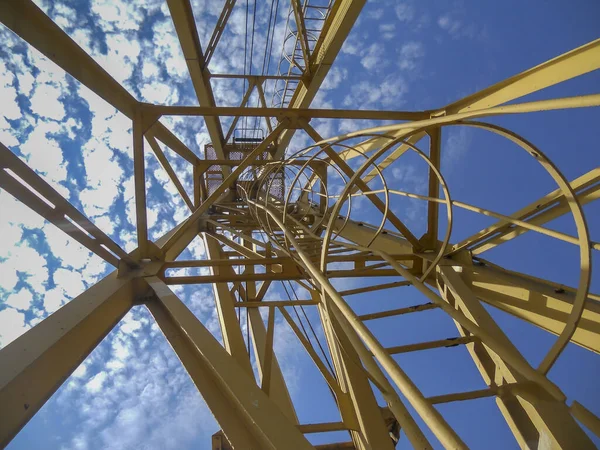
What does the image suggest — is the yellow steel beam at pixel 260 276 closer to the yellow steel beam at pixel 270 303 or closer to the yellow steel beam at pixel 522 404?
the yellow steel beam at pixel 522 404

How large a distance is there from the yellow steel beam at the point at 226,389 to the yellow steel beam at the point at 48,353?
1.63 feet

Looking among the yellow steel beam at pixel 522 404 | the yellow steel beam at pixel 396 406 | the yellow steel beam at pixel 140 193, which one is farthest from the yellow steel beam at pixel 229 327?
the yellow steel beam at pixel 396 406

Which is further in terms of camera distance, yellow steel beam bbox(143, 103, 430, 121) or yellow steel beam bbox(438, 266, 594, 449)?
yellow steel beam bbox(143, 103, 430, 121)

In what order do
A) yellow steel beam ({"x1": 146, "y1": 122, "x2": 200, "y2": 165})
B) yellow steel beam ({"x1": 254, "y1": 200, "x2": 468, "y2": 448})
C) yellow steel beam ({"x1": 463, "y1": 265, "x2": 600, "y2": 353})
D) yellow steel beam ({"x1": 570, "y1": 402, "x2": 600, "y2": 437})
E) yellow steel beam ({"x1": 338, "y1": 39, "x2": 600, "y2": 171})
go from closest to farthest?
yellow steel beam ({"x1": 254, "y1": 200, "x2": 468, "y2": 448}), yellow steel beam ({"x1": 570, "y1": 402, "x2": 600, "y2": 437}), yellow steel beam ({"x1": 338, "y1": 39, "x2": 600, "y2": 171}), yellow steel beam ({"x1": 463, "y1": 265, "x2": 600, "y2": 353}), yellow steel beam ({"x1": 146, "y1": 122, "x2": 200, "y2": 165})

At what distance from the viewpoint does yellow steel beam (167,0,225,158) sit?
5.05 meters

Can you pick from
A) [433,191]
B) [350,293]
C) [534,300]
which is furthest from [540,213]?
[350,293]

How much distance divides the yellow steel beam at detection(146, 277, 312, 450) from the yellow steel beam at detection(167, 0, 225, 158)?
3951 millimetres

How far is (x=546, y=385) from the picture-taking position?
1.35m

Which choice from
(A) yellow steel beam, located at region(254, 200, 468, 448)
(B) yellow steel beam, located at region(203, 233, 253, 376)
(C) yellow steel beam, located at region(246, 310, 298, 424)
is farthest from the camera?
(B) yellow steel beam, located at region(203, 233, 253, 376)

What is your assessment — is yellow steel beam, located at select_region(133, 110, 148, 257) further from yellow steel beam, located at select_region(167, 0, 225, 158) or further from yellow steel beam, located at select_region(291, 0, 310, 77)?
yellow steel beam, located at select_region(291, 0, 310, 77)

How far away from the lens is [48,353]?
6.82 feet

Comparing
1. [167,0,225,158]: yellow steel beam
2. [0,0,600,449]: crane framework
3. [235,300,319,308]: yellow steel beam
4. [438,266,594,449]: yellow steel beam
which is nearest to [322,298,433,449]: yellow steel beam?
[0,0,600,449]: crane framework

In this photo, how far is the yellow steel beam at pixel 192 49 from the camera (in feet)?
16.6

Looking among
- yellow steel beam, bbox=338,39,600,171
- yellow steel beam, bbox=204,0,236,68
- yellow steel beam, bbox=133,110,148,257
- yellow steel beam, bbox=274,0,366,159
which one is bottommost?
yellow steel beam, bbox=338,39,600,171
